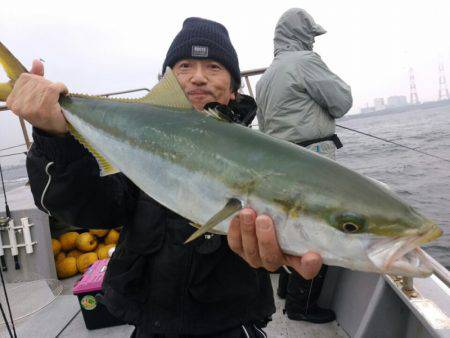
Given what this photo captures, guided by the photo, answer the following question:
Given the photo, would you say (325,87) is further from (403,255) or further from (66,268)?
(66,268)

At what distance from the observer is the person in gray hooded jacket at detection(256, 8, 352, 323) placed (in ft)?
12.6

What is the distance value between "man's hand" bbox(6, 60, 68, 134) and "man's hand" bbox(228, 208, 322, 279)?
41.7 inches

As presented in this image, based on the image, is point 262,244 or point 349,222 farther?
point 262,244

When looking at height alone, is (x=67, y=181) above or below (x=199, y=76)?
below

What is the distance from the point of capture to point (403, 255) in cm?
124

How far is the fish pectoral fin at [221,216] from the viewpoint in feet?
4.48

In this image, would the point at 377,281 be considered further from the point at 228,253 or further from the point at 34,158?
the point at 34,158

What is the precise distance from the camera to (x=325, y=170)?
1397mm

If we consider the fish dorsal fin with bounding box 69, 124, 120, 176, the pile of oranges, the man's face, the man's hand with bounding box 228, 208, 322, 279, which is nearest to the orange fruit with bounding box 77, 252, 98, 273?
the pile of oranges

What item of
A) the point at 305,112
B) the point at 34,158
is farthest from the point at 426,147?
the point at 34,158

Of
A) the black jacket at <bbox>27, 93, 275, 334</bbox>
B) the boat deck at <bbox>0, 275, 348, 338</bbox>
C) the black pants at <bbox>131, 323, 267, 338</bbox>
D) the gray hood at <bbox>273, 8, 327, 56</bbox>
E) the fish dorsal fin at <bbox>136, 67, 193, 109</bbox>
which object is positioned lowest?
the boat deck at <bbox>0, 275, 348, 338</bbox>

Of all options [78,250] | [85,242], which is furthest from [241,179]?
[78,250]

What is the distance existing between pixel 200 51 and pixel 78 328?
3225 millimetres

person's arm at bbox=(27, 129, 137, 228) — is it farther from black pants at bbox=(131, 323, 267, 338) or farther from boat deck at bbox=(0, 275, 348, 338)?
boat deck at bbox=(0, 275, 348, 338)
